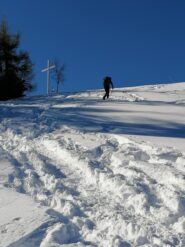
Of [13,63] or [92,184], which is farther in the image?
[13,63]

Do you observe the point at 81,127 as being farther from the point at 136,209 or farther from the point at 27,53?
the point at 27,53

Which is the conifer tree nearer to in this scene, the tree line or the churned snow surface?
the tree line

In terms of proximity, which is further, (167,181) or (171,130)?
(171,130)

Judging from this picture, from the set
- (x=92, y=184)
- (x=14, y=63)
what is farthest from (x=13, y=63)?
(x=92, y=184)

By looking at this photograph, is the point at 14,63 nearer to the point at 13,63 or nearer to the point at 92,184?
the point at 13,63

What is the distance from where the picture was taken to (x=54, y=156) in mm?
12688

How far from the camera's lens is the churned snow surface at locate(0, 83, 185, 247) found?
7.06 m

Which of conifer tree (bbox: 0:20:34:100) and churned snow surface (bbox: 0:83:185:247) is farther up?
conifer tree (bbox: 0:20:34:100)

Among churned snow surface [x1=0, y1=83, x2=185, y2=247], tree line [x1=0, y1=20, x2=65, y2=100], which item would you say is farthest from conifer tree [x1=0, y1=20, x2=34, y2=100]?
churned snow surface [x1=0, y1=83, x2=185, y2=247]

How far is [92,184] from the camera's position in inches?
384

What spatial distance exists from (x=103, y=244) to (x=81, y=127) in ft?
36.3

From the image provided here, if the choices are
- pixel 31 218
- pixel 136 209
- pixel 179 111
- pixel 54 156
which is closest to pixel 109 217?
pixel 136 209

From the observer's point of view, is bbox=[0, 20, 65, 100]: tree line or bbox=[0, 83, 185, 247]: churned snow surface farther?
bbox=[0, 20, 65, 100]: tree line

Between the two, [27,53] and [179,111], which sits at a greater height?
[27,53]
